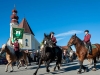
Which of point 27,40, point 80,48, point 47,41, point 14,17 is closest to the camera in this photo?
point 47,41

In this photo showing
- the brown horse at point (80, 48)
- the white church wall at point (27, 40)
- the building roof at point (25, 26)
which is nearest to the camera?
the brown horse at point (80, 48)

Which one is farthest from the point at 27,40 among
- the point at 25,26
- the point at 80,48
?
the point at 80,48

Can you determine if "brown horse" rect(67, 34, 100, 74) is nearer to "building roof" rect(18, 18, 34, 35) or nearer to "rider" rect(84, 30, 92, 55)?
"rider" rect(84, 30, 92, 55)

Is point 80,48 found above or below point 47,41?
below

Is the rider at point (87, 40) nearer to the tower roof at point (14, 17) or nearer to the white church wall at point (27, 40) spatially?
the white church wall at point (27, 40)

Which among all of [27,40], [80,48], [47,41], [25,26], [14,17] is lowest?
[80,48]

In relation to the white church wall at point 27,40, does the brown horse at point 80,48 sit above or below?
below

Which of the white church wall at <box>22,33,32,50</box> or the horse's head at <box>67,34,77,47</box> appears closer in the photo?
the horse's head at <box>67,34,77,47</box>

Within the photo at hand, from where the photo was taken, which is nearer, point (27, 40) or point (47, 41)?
point (47, 41)

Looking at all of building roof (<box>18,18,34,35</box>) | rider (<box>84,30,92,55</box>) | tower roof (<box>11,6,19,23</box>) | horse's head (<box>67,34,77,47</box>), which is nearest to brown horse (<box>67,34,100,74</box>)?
horse's head (<box>67,34,77,47</box>)

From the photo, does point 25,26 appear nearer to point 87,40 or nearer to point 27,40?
point 27,40

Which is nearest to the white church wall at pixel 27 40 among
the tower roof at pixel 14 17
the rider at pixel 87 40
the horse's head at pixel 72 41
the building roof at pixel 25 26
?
the building roof at pixel 25 26

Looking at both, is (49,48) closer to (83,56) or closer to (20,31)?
(83,56)

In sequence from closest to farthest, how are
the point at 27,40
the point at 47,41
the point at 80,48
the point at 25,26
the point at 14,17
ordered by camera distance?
the point at 47,41 < the point at 80,48 < the point at 25,26 < the point at 27,40 < the point at 14,17
